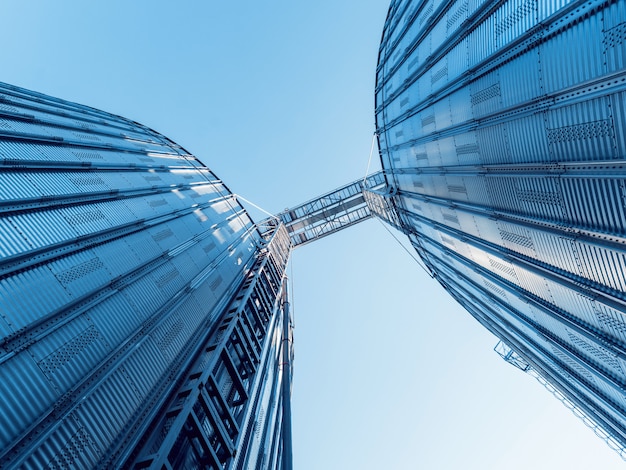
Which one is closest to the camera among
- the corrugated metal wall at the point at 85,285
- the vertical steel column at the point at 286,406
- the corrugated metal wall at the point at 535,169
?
the corrugated metal wall at the point at 85,285

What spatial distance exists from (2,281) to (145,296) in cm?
446

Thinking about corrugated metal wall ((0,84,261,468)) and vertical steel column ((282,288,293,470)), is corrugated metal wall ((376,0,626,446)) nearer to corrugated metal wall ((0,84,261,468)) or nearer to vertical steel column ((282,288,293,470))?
vertical steel column ((282,288,293,470))

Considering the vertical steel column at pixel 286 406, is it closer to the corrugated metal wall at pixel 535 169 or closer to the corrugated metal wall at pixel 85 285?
the corrugated metal wall at pixel 85 285

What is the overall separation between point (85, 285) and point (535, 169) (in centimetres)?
1340

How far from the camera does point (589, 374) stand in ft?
46.9

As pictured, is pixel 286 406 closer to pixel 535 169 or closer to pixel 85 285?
pixel 85 285

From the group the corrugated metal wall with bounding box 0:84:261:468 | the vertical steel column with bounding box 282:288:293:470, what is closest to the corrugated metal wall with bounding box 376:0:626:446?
the vertical steel column with bounding box 282:288:293:470

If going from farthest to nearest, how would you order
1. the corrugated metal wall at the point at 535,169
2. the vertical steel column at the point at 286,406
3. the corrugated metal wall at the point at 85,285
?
1. the vertical steel column at the point at 286,406
2. the corrugated metal wall at the point at 535,169
3. the corrugated metal wall at the point at 85,285

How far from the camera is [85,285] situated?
1043 centimetres

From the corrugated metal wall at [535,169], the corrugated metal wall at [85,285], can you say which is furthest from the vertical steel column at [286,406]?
the corrugated metal wall at [535,169]

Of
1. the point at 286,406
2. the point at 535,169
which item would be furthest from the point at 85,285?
the point at 535,169

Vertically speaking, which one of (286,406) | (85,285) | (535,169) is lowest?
(286,406)

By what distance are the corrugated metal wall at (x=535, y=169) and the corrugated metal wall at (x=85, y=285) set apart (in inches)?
480

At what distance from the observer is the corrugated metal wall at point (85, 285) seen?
25.2ft
